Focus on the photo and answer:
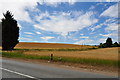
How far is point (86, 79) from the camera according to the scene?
8594mm

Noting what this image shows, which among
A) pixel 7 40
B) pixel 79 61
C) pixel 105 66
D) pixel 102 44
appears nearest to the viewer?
pixel 105 66

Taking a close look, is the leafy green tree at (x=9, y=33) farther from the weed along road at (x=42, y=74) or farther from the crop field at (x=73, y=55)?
the weed along road at (x=42, y=74)

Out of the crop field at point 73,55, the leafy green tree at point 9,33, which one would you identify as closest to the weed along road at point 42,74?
the crop field at point 73,55

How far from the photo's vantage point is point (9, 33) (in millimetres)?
59281

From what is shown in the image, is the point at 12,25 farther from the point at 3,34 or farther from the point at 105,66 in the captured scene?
the point at 105,66

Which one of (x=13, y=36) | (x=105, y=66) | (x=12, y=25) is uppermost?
(x=12, y=25)

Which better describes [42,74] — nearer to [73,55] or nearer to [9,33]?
[73,55]

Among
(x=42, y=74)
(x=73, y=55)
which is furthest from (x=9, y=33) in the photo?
(x=42, y=74)

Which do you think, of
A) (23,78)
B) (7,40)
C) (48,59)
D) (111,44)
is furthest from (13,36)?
(111,44)

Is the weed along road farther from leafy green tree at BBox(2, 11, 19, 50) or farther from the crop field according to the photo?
leafy green tree at BBox(2, 11, 19, 50)

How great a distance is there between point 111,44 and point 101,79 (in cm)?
9723

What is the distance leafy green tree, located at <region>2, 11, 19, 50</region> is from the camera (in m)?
58.7

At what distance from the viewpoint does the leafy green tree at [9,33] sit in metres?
58.7

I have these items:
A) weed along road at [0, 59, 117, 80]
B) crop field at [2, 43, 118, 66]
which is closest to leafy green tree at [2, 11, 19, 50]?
crop field at [2, 43, 118, 66]
